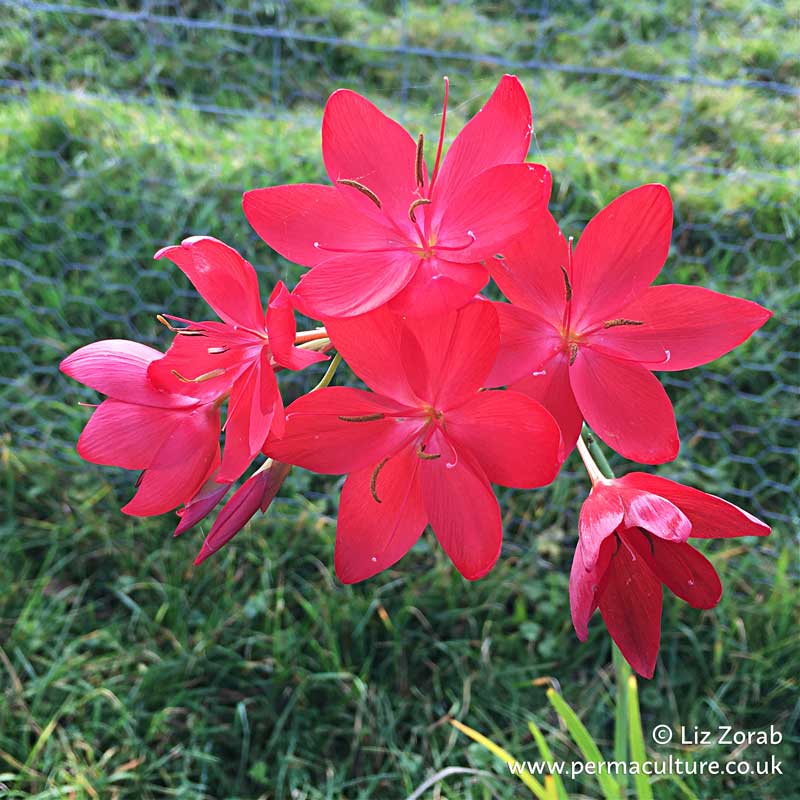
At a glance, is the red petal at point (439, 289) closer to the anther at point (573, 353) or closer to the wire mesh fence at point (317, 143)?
the anther at point (573, 353)

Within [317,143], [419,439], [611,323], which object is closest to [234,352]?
[419,439]

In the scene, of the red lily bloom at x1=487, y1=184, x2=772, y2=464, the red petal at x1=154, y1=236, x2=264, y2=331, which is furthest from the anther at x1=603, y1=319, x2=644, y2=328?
the red petal at x1=154, y1=236, x2=264, y2=331

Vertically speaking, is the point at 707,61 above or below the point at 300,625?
above

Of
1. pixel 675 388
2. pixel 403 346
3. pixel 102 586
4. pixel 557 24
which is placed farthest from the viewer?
pixel 557 24

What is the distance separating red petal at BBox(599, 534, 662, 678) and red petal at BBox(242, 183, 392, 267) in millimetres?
246

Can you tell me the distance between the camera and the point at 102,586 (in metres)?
1.56

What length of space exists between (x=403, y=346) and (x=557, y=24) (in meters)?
2.25

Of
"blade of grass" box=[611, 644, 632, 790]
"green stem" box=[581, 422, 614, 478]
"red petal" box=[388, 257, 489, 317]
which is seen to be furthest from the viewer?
"blade of grass" box=[611, 644, 632, 790]

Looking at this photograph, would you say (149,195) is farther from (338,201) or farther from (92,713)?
(338,201)

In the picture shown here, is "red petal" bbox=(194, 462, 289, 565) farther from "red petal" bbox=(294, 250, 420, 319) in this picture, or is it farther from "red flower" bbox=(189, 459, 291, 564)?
"red petal" bbox=(294, 250, 420, 319)

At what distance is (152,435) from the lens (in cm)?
56

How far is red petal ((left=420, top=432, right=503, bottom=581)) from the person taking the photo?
0.52 meters

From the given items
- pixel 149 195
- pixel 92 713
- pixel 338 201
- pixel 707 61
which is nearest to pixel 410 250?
pixel 338 201

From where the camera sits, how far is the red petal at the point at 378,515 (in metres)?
0.54
